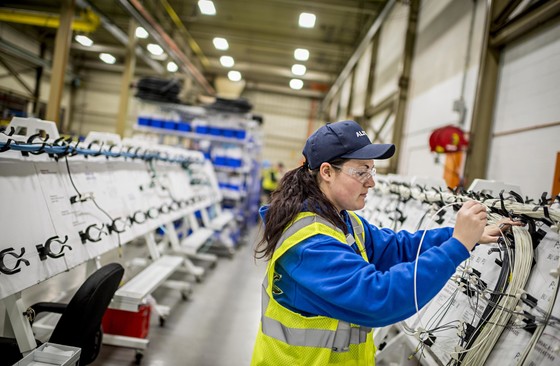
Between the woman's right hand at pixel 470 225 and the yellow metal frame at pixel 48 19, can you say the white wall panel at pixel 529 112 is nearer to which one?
the woman's right hand at pixel 470 225

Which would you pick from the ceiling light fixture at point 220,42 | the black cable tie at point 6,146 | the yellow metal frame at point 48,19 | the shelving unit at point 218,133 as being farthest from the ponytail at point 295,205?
the ceiling light fixture at point 220,42

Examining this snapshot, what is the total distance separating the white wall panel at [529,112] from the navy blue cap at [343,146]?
2.45m

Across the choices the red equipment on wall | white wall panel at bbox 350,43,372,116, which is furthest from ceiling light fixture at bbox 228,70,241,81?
the red equipment on wall

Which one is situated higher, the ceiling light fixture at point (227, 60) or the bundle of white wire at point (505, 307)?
the ceiling light fixture at point (227, 60)

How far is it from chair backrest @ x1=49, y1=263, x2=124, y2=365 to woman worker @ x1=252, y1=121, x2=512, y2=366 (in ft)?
2.51

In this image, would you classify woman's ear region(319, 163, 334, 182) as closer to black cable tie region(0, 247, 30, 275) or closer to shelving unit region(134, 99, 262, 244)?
black cable tie region(0, 247, 30, 275)

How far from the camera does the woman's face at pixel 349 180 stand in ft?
4.59

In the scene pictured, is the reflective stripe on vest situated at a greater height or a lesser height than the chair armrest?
greater

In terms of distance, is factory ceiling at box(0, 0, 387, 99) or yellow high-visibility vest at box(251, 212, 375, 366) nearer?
yellow high-visibility vest at box(251, 212, 375, 366)

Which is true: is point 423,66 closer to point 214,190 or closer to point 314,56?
point 214,190

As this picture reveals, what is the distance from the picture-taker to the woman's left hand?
1.44m

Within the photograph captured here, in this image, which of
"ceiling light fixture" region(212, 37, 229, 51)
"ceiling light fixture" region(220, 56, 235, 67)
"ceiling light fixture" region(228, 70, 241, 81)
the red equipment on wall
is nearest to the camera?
the red equipment on wall

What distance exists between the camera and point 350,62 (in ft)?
34.6

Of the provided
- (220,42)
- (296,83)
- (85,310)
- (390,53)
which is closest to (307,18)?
(390,53)
